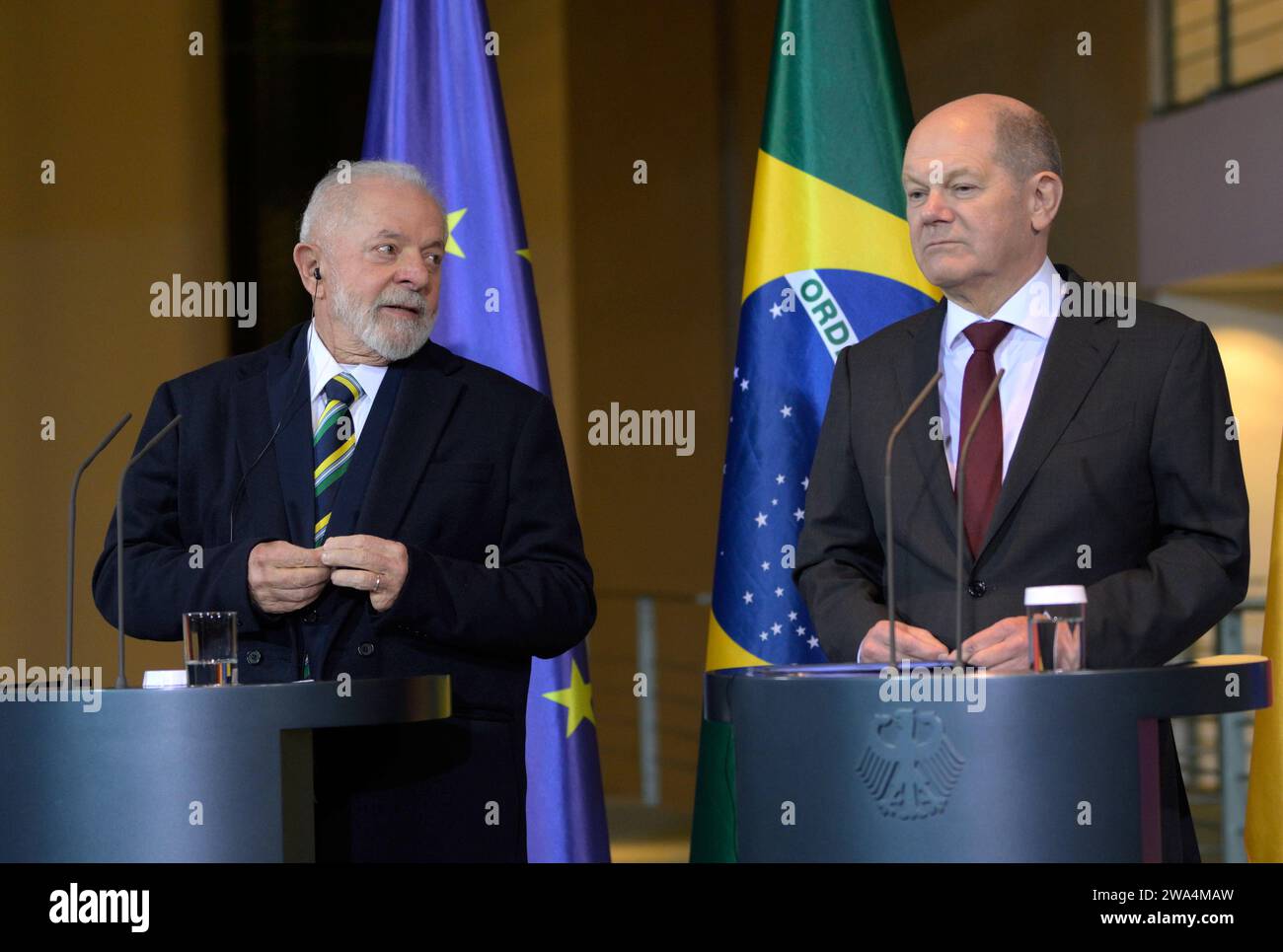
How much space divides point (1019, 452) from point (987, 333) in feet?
0.70

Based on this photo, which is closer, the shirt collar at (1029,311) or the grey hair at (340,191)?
the shirt collar at (1029,311)

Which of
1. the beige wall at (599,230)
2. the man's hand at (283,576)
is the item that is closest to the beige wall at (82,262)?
the beige wall at (599,230)

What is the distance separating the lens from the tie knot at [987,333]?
277cm

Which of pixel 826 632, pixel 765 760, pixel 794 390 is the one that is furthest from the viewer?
pixel 794 390

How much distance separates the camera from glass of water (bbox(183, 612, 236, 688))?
242 cm

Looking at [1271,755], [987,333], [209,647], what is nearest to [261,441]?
[209,647]

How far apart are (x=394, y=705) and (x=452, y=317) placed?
182 centimetres

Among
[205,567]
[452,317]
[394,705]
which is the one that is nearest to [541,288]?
[452,317]

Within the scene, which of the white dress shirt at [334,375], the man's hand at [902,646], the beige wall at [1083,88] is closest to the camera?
the man's hand at [902,646]

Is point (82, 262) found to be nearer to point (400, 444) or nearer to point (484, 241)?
point (484, 241)

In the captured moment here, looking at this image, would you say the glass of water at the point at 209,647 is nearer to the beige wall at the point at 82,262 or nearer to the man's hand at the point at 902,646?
the man's hand at the point at 902,646
